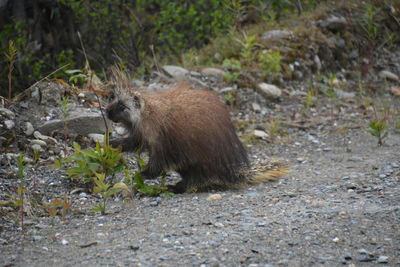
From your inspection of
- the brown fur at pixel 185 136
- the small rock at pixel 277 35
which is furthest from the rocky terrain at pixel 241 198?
the small rock at pixel 277 35

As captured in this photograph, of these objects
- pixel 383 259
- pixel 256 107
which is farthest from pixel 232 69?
pixel 383 259

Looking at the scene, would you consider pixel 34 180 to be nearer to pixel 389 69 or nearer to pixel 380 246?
pixel 380 246

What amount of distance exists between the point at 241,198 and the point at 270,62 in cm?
436

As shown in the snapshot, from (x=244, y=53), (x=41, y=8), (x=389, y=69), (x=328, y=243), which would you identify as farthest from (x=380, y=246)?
(x=41, y=8)

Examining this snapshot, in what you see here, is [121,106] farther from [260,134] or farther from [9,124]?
[260,134]

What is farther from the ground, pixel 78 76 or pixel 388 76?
pixel 78 76

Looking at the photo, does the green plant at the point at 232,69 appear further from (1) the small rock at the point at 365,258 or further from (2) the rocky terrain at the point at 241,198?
(1) the small rock at the point at 365,258

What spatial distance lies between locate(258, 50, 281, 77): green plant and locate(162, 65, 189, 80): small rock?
4.39 feet

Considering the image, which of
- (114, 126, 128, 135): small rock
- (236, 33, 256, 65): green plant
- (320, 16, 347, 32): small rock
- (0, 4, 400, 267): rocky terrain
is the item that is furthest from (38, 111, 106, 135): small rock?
(320, 16, 347, 32): small rock

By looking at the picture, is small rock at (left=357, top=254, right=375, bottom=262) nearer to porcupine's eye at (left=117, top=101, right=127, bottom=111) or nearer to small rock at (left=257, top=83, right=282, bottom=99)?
porcupine's eye at (left=117, top=101, right=127, bottom=111)

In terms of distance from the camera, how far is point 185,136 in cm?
555

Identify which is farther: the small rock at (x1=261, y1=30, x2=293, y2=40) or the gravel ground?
the small rock at (x1=261, y1=30, x2=293, y2=40)

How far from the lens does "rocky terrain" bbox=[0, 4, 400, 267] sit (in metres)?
3.92

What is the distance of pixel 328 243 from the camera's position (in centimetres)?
406
